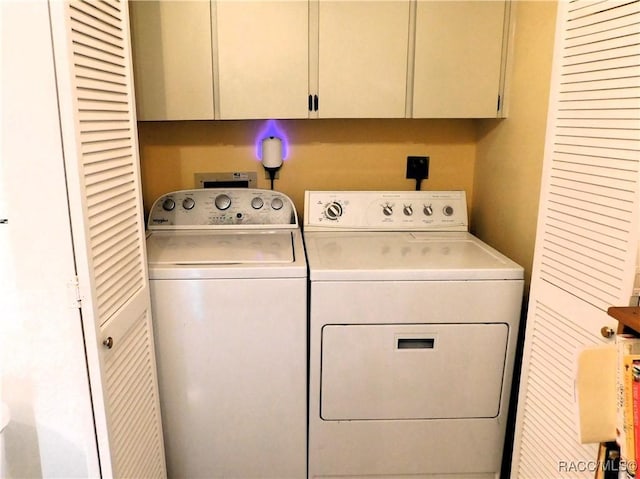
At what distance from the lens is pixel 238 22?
190 centimetres

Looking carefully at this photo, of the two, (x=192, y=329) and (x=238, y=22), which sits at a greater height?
(x=238, y=22)

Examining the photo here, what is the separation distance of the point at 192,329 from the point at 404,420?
0.83 meters

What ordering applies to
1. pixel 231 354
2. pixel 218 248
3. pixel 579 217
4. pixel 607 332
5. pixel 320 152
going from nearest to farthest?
pixel 607 332
pixel 579 217
pixel 231 354
pixel 218 248
pixel 320 152

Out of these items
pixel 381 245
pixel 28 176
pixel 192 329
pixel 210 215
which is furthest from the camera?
pixel 210 215

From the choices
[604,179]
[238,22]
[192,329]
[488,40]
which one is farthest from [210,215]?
[604,179]

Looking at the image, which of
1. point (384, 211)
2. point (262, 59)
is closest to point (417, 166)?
point (384, 211)

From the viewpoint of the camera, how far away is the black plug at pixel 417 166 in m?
2.41

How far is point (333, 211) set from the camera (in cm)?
227

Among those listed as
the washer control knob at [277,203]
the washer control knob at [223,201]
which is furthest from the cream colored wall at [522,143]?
the washer control knob at [223,201]

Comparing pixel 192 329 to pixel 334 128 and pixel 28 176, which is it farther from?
pixel 334 128

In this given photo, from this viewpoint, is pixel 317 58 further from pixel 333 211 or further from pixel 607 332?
pixel 607 332

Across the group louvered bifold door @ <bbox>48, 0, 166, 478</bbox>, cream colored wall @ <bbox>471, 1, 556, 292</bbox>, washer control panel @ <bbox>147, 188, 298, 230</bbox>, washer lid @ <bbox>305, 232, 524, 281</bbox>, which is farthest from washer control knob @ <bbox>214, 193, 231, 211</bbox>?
cream colored wall @ <bbox>471, 1, 556, 292</bbox>

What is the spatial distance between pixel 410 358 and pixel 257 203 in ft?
3.15

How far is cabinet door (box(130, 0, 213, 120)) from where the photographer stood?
188 cm
